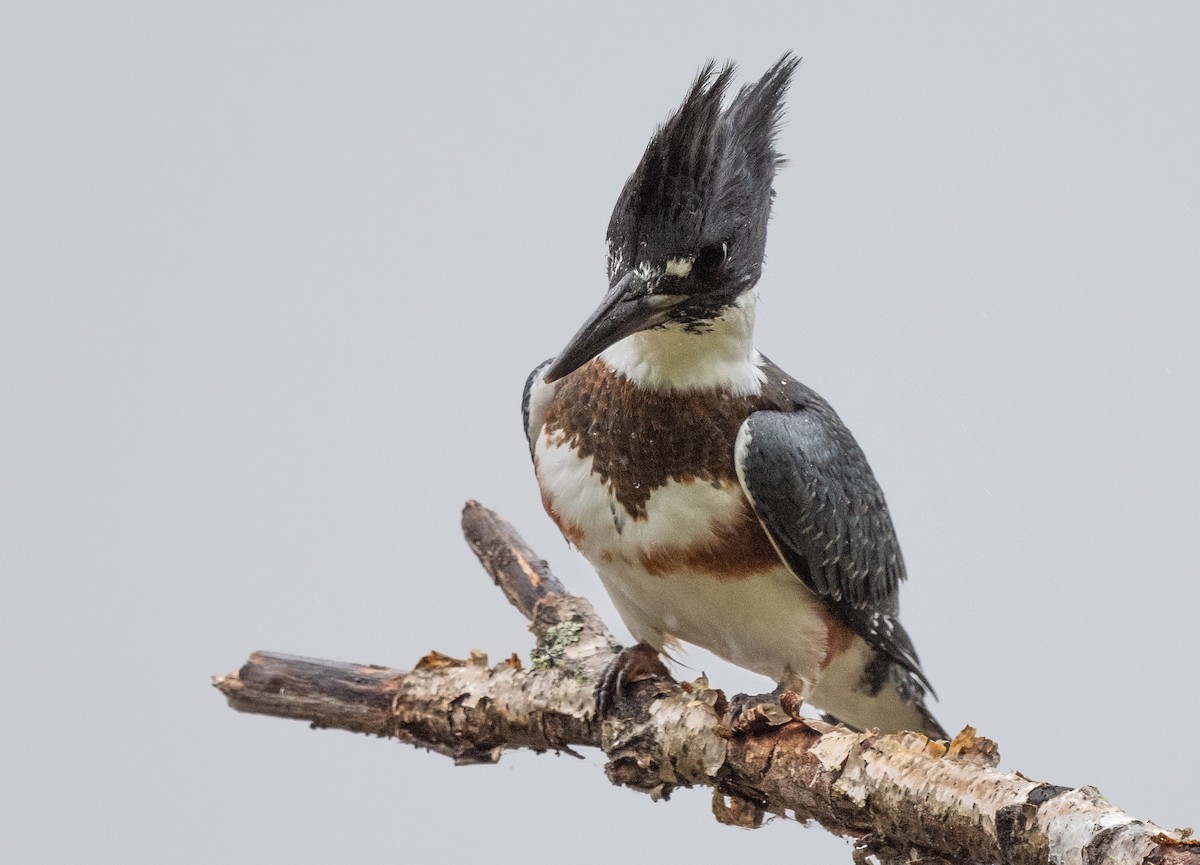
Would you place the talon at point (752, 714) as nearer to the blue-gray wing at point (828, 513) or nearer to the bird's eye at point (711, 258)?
the blue-gray wing at point (828, 513)

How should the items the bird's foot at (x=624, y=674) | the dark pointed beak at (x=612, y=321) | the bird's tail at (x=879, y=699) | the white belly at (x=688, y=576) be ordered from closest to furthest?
1. the dark pointed beak at (x=612, y=321)
2. the white belly at (x=688, y=576)
3. the bird's foot at (x=624, y=674)
4. the bird's tail at (x=879, y=699)

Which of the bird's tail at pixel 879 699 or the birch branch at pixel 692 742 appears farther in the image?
the bird's tail at pixel 879 699

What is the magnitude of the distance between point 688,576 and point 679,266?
47cm

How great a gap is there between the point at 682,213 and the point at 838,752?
748 millimetres

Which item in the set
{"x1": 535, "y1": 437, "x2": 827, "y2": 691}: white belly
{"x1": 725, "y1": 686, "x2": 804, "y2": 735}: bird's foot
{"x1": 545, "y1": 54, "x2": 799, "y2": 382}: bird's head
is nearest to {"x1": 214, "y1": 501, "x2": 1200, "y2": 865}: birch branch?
{"x1": 725, "y1": 686, "x2": 804, "y2": 735}: bird's foot

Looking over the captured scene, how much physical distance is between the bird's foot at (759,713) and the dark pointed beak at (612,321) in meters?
0.53

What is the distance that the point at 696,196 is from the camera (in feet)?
5.86

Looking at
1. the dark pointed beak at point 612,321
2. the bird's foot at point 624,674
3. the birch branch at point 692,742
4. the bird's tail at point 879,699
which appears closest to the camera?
the birch branch at point 692,742

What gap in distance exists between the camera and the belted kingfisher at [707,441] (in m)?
1.79

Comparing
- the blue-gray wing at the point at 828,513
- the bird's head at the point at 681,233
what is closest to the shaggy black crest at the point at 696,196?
the bird's head at the point at 681,233

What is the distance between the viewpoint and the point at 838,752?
165cm

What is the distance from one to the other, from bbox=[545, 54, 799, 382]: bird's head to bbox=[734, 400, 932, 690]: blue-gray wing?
0.72 feet

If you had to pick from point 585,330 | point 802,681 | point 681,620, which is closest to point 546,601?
point 681,620

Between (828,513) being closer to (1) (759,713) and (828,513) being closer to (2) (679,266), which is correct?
(1) (759,713)
